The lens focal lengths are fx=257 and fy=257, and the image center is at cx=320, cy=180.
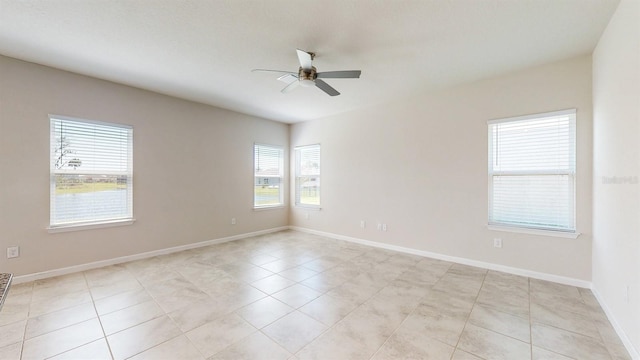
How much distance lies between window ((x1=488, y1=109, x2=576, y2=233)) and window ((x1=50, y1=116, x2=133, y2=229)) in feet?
17.2

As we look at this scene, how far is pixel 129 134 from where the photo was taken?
3.85 metres

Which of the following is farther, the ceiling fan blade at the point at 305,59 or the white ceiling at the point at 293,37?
the ceiling fan blade at the point at 305,59

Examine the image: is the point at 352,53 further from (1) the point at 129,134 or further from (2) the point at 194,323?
(1) the point at 129,134

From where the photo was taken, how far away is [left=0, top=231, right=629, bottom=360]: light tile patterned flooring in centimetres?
188

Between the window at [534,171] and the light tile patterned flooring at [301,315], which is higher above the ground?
the window at [534,171]

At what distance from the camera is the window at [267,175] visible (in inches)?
222

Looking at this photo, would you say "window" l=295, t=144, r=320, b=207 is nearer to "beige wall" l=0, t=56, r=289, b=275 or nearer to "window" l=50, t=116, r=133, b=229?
"beige wall" l=0, t=56, r=289, b=275

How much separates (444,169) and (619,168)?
6.14 feet

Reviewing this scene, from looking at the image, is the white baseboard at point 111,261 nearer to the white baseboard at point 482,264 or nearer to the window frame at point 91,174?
the window frame at point 91,174

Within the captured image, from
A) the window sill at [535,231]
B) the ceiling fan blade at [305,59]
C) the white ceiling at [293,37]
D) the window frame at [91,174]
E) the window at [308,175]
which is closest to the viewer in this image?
the white ceiling at [293,37]

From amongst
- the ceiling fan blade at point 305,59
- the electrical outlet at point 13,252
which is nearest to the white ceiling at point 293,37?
the ceiling fan blade at point 305,59

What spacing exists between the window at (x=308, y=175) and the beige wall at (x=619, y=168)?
423cm

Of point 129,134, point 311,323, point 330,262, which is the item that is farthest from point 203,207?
point 311,323

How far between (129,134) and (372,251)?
4.23m
